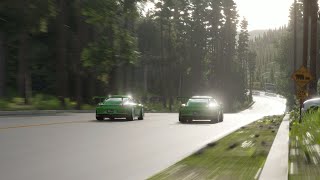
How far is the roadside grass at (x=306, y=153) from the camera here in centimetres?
916

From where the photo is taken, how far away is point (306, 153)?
453 inches

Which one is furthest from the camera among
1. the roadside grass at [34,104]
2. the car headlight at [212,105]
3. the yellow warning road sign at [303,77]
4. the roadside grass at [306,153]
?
the roadside grass at [34,104]

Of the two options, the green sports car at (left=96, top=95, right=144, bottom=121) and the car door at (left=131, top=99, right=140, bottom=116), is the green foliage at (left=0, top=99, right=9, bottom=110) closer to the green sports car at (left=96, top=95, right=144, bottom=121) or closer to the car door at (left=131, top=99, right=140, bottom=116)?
the green sports car at (left=96, top=95, right=144, bottom=121)

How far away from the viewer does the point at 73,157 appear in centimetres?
1280

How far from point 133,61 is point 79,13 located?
6.74 metres

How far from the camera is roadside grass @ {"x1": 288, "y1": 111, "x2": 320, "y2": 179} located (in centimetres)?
916

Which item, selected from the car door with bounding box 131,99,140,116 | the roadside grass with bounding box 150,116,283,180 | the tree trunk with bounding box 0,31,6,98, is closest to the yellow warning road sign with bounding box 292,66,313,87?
the car door with bounding box 131,99,140,116

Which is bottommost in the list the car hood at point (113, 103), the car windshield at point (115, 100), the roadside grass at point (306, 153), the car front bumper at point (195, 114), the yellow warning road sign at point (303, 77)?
the car front bumper at point (195, 114)

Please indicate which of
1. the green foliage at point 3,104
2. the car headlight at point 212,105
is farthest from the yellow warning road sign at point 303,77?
the green foliage at point 3,104

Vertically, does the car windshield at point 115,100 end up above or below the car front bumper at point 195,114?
above

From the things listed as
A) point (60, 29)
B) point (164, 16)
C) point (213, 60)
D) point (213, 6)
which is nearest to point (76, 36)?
point (60, 29)

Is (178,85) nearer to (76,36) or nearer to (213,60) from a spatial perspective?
(213,60)

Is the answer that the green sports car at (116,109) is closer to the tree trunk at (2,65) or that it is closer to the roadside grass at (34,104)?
the roadside grass at (34,104)

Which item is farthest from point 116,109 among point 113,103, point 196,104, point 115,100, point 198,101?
point 198,101
